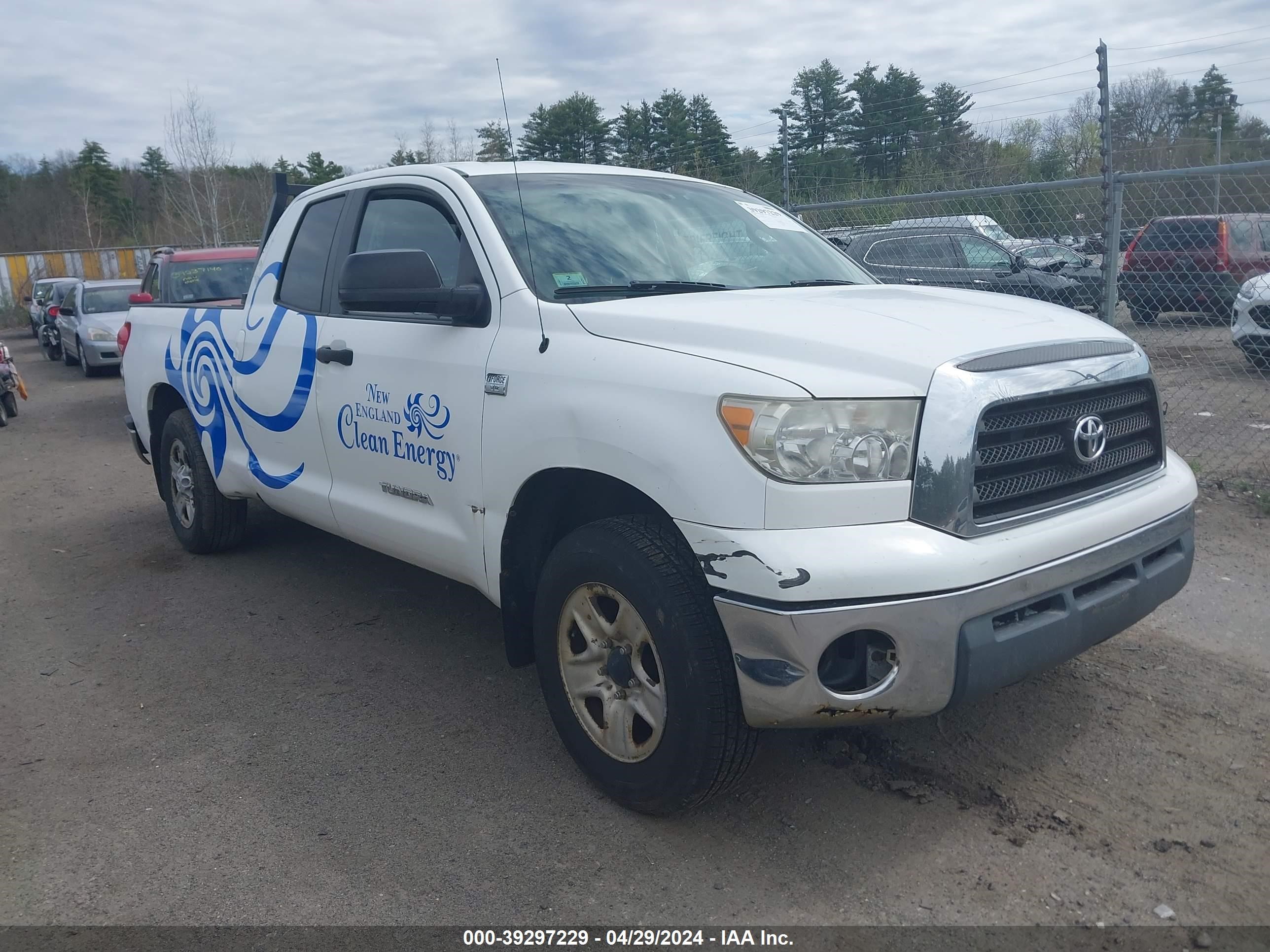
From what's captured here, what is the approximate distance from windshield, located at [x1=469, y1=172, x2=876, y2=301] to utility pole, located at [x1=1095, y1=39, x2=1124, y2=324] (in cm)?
317

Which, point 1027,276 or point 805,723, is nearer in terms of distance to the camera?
point 805,723

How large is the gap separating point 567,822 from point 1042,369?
194cm

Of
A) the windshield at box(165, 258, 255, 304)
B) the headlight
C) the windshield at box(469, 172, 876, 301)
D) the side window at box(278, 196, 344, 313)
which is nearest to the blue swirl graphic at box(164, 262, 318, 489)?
the side window at box(278, 196, 344, 313)

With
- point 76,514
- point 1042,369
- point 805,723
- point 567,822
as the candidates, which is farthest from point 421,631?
point 76,514

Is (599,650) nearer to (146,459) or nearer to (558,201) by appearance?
(558,201)

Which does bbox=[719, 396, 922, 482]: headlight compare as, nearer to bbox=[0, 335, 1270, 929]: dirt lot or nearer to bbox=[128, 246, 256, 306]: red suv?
bbox=[0, 335, 1270, 929]: dirt lot

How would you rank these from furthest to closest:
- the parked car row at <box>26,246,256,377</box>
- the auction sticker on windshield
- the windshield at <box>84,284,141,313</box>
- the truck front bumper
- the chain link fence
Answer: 1. the windshield at <box>84,284,141,313</box>
2. the parked car row at <box>26,246,256,377</box>
3. the chain link fence
4. the auction sticker on windshield
5. the truck front bumper

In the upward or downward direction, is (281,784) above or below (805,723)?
below

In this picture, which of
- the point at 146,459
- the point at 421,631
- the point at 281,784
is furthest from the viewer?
the point at 146,459

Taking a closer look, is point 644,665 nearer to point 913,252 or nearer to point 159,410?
point 159,410

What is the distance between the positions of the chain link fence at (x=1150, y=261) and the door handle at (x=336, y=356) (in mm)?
4022

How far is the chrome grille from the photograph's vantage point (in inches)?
107

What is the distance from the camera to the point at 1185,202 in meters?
7.92

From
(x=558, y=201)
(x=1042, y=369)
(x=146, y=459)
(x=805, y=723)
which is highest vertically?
(x=558, y=201)
